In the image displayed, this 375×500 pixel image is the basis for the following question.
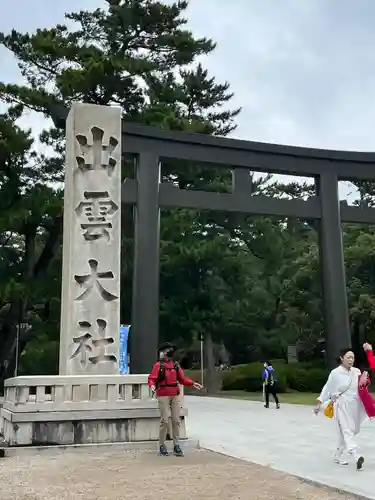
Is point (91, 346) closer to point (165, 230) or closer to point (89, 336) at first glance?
point (89, 336)

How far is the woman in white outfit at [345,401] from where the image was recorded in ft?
22.5

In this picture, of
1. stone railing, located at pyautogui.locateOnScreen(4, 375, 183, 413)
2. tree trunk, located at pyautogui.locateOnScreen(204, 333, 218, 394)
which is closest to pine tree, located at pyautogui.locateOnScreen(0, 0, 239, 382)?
tree trunk, located at pyautogui.locateOnScreen(204, 333, 218, 394)

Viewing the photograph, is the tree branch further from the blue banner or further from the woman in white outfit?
the woman in white outfit

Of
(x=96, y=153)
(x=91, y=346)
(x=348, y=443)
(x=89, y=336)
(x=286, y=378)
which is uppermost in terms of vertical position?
(x=96, y=153)

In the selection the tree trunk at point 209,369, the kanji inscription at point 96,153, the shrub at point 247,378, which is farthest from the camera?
the tree trunk at point 209,369

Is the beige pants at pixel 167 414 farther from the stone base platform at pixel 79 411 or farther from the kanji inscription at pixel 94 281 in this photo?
the kanji inscription at pixel 94 281

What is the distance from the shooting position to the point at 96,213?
1030 cm

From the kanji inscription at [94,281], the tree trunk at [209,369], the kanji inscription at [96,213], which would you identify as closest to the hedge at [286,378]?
the tree trunk at [209,369]

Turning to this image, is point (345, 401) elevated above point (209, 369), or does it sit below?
above

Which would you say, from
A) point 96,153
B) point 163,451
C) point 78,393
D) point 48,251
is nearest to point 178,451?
point 163,451

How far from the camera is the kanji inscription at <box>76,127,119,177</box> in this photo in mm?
10508

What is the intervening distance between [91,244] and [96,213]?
1.89 feet

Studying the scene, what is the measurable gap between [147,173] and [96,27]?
11642 millimetres

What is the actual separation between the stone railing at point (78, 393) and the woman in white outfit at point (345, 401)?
268 centimetres
